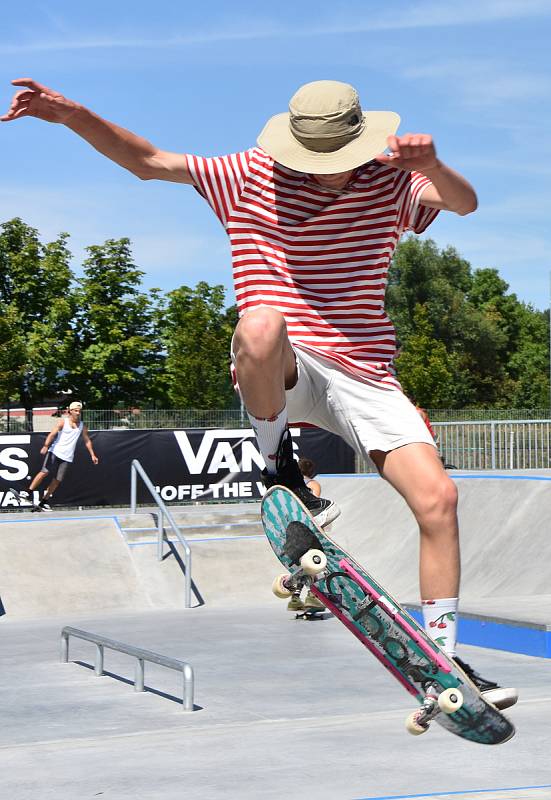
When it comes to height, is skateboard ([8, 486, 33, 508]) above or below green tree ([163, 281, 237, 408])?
below

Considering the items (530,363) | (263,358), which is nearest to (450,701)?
(263,358)

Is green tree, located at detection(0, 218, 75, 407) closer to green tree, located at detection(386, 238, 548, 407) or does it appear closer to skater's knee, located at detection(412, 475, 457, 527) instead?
green tree, located at detection(386, 238, 548, 407)

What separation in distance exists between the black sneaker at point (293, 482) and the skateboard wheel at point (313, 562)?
151mm

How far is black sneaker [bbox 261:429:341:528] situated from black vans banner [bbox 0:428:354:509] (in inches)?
645

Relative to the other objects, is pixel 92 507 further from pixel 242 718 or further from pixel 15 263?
pixel 15 263

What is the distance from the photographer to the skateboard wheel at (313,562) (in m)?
4.05

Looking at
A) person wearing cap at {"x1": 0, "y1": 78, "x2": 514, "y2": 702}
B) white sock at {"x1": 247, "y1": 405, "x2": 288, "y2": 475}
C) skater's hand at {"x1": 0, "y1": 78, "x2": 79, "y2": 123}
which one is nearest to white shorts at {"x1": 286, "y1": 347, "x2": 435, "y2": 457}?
person wearing cap at {"x1": 0, "y1": 78, "x2": 514, "y2": 702}

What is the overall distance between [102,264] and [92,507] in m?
23.6

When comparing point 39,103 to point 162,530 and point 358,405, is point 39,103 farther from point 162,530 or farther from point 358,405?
point 162,530

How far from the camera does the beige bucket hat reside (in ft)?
13.2

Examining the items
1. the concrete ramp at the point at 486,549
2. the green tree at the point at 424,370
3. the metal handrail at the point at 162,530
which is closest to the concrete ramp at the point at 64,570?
the metal handrail at the point at 162,530

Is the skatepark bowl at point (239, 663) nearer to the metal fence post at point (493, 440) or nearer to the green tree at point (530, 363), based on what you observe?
the metal fence post at point (493, 440)

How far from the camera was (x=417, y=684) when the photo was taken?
13.7 ft

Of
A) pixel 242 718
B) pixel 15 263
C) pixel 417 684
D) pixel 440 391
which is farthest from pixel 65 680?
pixel 440 391
